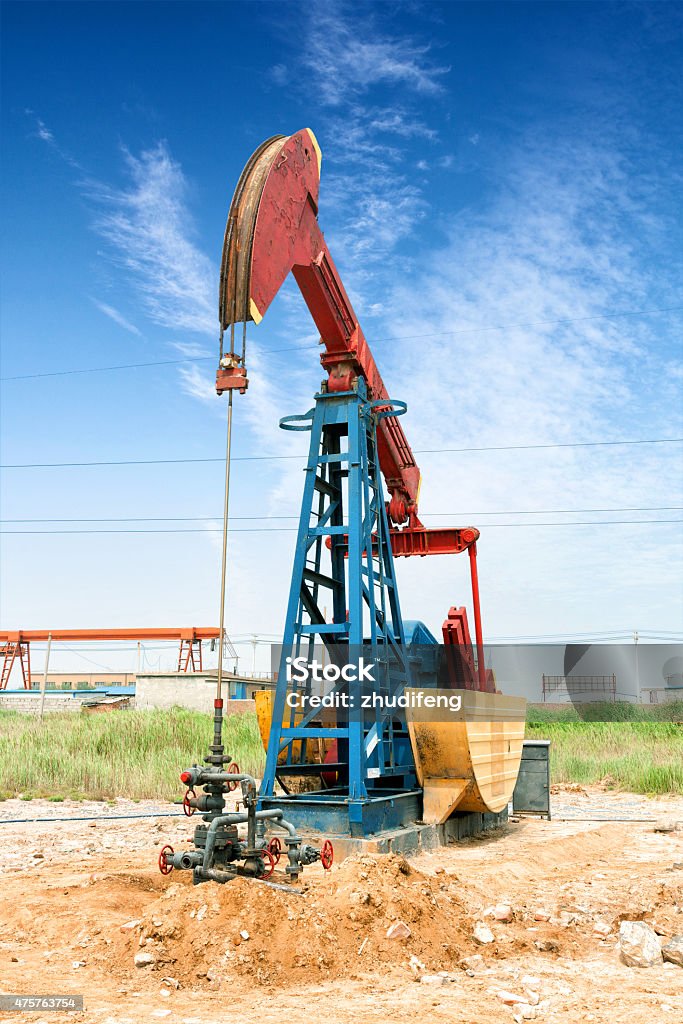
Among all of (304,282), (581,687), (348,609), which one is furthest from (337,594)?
(581,687)

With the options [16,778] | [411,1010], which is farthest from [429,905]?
[16,778]

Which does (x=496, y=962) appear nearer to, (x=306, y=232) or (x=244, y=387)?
(x=244, y=387)

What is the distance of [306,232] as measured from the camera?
7910mm

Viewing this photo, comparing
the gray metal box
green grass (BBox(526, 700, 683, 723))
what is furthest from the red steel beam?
the gray metal box

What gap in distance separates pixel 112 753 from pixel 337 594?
7584 mm

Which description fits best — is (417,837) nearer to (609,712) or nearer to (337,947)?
(337,947)

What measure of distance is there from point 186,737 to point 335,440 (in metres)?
8.74

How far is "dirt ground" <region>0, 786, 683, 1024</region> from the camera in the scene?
351cm

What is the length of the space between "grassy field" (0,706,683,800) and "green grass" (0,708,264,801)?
1 centimetres

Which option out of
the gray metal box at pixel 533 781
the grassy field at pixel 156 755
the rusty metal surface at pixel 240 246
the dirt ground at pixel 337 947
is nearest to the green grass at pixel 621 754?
the grassy field at pixel 156 755

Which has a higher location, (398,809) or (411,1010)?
(398,809)

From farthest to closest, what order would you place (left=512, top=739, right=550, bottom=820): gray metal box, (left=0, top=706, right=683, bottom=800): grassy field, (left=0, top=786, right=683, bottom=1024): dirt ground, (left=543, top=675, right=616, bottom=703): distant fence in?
(left=543, top=675, right=616, bottom=703): distant fence → (left=0, top=706, right=683, bottom=800): grassy field → (left=512, top=739, right=550, bottom=820): gray metal box → (left=0, top=786, right=683, bottom=1024): dirt ground

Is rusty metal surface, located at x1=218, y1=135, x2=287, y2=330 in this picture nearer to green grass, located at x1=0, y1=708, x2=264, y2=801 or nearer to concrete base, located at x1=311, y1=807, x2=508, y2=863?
concrete base, located at x1=311, y1=807, x2=508, y2=863

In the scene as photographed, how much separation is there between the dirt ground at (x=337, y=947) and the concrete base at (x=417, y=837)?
1.65ft
